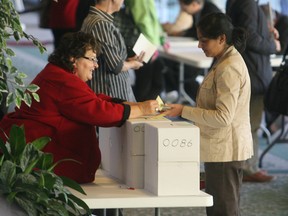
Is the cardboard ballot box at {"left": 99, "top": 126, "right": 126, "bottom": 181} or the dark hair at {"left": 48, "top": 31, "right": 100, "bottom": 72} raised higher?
the dark hair at {"left": 48, "top": 31, "right": 100, "bottom": 72}

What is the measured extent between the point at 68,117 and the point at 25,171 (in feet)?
1.72

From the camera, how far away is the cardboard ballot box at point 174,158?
433 centimetres

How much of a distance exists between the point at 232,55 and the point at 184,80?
19.9 feet

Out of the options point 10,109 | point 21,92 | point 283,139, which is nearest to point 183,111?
point 21,92

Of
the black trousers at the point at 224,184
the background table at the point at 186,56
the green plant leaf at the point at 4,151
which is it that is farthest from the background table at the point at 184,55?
the green plant leaf at the point at 4,151

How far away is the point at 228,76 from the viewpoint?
15.9 ft

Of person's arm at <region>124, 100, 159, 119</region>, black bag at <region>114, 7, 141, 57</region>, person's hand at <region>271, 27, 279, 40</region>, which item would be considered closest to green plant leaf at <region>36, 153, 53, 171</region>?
person's arm at <region>124, 100, 159, 119</region>

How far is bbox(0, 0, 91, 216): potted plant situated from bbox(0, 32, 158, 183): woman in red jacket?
24cm

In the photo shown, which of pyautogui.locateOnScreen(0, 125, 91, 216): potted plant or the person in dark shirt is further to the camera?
the person in dark shirt

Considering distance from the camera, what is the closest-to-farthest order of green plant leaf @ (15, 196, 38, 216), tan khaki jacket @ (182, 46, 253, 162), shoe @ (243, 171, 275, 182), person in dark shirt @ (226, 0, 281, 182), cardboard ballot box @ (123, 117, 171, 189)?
1. green plant leaf @ (15, 196, 38, 216)
2. cardboard ballot box @ (123, 117, 171, 189)
3. tan khaki jacket @ (182, 46, 253, 162)
4. person in dark shirt @ (226, 0, 281, 182)
5. shoe @ (243, 171, 275, 182)

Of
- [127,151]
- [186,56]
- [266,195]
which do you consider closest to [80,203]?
[127,151]

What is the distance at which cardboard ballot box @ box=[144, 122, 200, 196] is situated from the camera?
4.33 m

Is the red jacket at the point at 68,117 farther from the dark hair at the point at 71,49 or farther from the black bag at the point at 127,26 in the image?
the black bag at the point at 127,26

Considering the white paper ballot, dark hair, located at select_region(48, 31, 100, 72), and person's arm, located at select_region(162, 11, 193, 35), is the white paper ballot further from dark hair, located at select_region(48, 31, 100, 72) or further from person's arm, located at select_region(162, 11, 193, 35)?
person's arm, located at select_region(162, 11, 193, 35)
